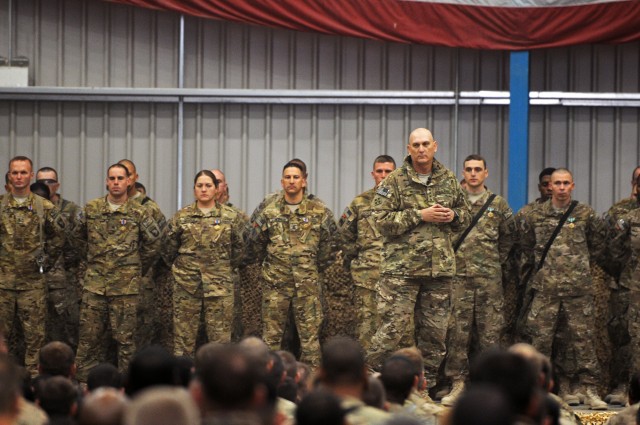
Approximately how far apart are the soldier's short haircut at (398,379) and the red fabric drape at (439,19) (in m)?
6.46

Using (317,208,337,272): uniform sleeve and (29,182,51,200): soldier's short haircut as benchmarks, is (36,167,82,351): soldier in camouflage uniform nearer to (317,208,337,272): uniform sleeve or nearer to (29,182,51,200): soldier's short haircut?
(29,182,51,200): soldier's short haircut

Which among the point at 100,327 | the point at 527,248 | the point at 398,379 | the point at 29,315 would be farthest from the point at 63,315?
the point at 398,379

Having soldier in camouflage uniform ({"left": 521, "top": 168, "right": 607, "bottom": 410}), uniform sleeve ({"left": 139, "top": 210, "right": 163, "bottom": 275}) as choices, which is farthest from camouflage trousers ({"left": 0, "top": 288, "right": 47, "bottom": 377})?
Answer: soldier in camouflage uniform ({"left": 521, "top": 168, "right": 607, "bottom": 410})

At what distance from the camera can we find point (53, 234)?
940 cm

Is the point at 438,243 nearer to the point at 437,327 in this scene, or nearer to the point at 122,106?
the point at 437,327

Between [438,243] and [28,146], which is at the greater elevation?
[28,146]

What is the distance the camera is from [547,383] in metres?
5.23

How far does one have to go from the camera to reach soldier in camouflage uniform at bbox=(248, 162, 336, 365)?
30.1ft

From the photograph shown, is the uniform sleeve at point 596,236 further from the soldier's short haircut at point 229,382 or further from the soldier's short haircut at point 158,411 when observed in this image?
the soldier's short haircut at point 158,411

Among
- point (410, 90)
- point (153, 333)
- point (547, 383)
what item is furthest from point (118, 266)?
point (547, 383)

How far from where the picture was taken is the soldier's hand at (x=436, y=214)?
7645mm

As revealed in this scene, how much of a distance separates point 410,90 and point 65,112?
149 inches

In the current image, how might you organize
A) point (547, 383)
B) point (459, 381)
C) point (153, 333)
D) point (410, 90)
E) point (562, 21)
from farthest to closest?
1. point (410, 90)
2. point (562, 21)
3. point (153, 333)
4. point (459, 381)
5. point (547, 383)

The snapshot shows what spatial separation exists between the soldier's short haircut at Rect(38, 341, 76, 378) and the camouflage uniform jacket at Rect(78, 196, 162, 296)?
3455 millimetres
